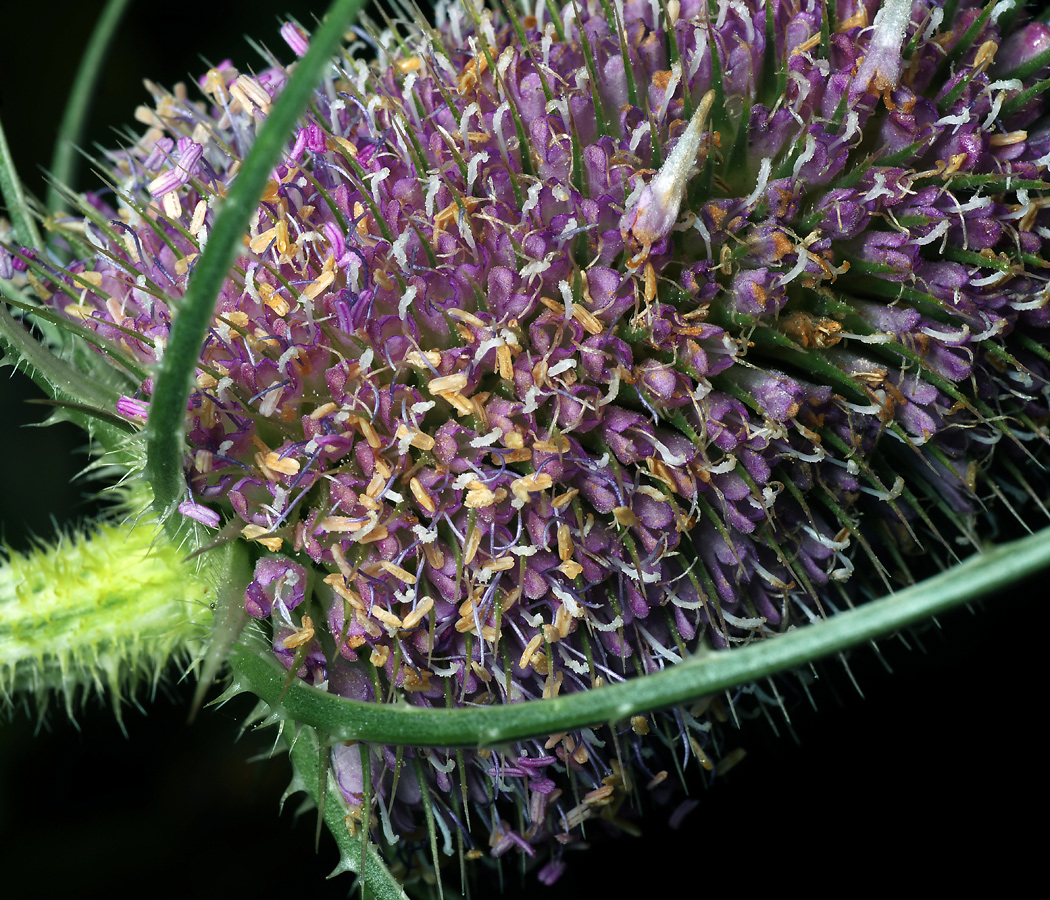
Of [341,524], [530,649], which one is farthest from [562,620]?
[341,524]

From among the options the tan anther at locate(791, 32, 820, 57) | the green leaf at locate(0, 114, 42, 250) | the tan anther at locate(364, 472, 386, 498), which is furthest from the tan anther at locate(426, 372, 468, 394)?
the green leaf at locate(0, 114, 42, 250)

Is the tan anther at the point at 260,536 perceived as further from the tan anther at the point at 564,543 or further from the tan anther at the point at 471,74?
the tan anther at the point at 471,74

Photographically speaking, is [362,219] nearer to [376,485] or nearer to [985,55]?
[376,485]

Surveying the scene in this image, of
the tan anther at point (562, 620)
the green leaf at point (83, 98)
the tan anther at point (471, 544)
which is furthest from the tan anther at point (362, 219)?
the green leaf at point (83, 98)

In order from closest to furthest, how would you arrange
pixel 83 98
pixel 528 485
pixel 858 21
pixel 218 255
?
pixel 218 255 < pixel 528 485 < pixel 858 21 < pixel 83 98

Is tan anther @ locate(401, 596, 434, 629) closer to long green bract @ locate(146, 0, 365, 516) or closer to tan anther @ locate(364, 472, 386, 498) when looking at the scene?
tan anther @ locate(364, 472, 386, 498)

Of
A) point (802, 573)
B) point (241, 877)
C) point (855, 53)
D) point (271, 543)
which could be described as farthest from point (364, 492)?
point (241, 877)
